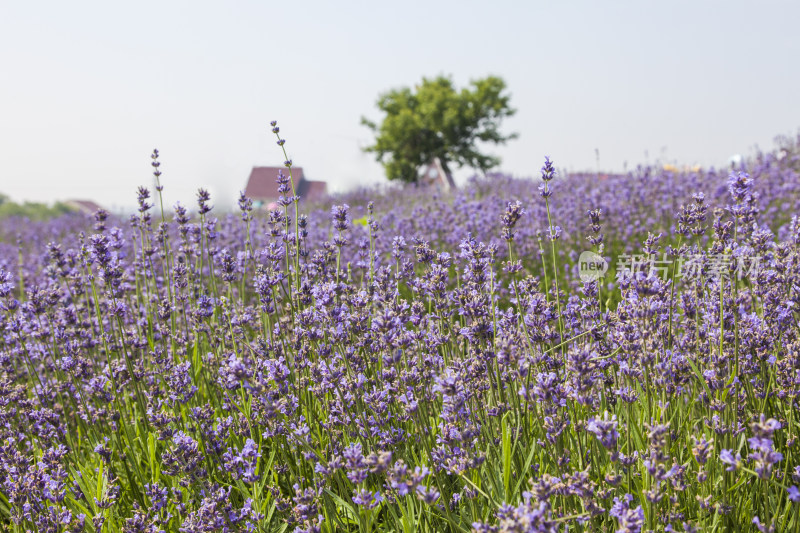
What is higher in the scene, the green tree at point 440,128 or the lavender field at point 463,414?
the green tree at point 440,128

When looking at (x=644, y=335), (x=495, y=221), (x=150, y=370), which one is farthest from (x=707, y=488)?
(x=495, y=221)

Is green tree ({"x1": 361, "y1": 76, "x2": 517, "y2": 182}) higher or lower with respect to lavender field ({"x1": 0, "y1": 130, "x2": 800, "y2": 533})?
higher

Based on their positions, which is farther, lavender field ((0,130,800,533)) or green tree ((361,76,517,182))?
green tree ((361,76,517,182))

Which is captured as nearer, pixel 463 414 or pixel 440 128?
pixel 463 414

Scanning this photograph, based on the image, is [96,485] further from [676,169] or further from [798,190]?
[676,169]

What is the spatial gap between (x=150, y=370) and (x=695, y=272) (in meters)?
3.17

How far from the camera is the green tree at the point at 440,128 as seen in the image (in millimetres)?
34562

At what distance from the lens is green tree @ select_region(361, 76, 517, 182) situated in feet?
113

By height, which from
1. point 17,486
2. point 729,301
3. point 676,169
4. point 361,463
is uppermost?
point 676,169

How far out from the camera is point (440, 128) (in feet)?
113

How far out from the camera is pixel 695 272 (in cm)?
326

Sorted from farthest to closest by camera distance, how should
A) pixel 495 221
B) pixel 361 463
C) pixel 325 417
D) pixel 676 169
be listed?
pixel 676 169 → pixel 495 221 → pixel 325 417 → pixel 361 463

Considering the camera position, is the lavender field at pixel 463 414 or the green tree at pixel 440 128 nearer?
the lavender field at pixel 463 414

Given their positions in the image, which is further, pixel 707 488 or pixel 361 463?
pixel 707 488
